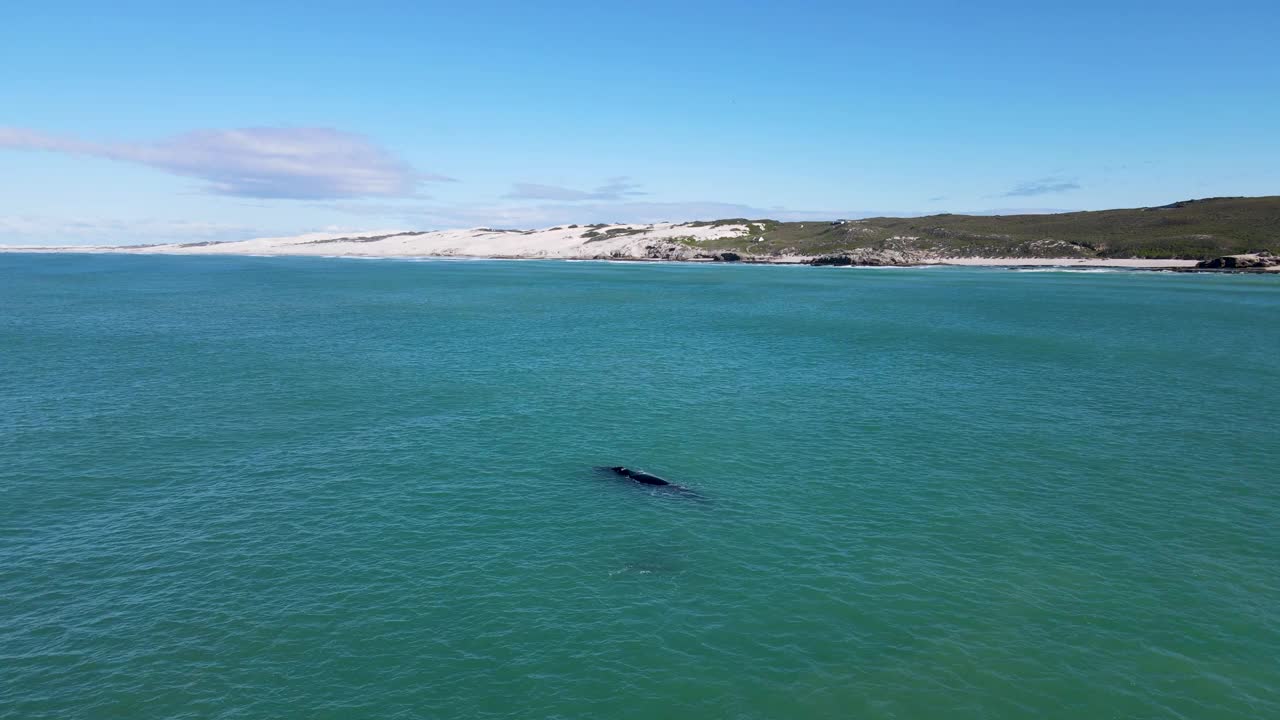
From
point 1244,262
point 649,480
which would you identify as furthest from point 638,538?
point 1244,262

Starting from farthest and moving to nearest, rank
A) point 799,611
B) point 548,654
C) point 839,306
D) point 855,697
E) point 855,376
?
1. point 839,306
2. point 855,376
3. point 799,611
4. point 548,654
5. point 855,697

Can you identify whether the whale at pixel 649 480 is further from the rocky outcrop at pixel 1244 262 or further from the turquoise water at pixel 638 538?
the rocky outcrop at pixel 1244 262

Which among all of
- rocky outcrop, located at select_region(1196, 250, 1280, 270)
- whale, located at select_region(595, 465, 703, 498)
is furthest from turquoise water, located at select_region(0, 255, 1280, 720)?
rocky outcrop, located at select_region(1196, 250, 1280, 270)

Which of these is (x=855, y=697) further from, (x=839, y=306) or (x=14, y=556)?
(x=839, y=306)

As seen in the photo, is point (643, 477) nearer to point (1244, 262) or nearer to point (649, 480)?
point (649, 480)

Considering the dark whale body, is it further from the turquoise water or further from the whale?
the turquoise water

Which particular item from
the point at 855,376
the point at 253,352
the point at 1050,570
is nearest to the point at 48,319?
the point at 253,352

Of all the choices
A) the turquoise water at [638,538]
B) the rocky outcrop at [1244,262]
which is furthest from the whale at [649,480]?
the rocky outcrop at [1244,262]
